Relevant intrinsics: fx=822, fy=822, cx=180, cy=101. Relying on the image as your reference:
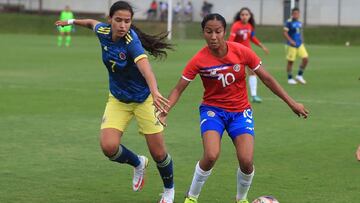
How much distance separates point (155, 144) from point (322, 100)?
1133cm

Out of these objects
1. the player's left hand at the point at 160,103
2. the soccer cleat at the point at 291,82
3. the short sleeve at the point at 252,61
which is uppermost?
the short sleeve at the point at 252,61

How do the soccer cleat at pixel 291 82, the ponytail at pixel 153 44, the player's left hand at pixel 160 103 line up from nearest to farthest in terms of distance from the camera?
the player's left hand at pixel 160 103 → the ponytail at pixel 153 44 → the soccer cleat at pixel 291 82

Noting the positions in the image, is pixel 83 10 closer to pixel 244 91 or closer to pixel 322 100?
pixel 322 100

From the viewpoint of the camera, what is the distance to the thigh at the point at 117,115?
8.80 m

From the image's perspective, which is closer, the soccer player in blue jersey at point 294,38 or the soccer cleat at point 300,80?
the soccer cleat at point 300,80

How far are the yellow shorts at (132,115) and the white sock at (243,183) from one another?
1028mm

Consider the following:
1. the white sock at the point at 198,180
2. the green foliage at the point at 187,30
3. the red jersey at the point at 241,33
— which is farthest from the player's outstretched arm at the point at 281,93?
the green foliage at the point at 187,30

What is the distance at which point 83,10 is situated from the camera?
228 feet

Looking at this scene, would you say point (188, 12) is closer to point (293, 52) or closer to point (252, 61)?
point (293, 52)

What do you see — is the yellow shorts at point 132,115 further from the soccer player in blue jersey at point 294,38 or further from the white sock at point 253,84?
the soccer player in blue jersey at point 294,38

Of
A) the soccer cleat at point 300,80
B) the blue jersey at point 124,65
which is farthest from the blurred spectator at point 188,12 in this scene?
the blue jersey at point 124,65

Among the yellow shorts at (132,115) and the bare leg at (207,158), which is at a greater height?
the yellow shorts at (132,115)

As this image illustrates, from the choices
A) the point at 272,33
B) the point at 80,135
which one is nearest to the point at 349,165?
the point at 80,135

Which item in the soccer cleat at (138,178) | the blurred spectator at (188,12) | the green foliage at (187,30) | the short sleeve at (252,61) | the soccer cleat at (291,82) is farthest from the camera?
the blurred spectator at (188,12)
